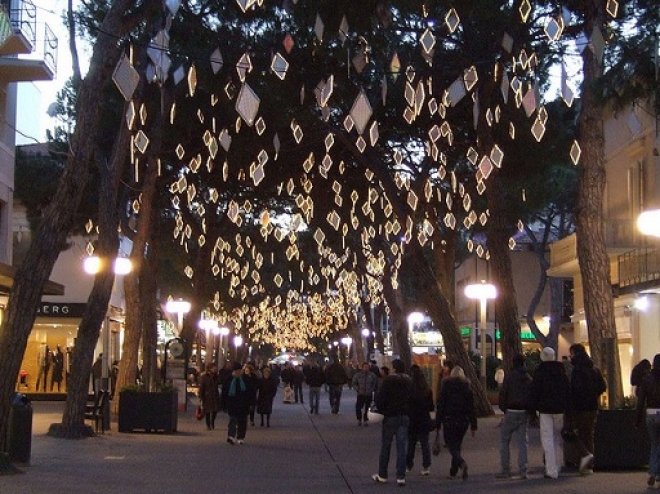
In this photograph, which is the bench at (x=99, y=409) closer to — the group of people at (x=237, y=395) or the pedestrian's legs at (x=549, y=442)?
the group of people at (x=237, y=395)

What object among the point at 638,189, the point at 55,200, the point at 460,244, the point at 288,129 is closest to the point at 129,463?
the point at 55,200

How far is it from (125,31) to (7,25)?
8.89m

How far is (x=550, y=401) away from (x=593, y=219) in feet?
14.0

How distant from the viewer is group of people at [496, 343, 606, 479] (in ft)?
55.1

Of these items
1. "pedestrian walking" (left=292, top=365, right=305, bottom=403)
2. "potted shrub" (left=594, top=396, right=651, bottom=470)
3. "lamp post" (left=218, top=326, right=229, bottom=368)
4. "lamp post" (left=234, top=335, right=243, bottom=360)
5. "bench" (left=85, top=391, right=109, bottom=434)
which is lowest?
"potted shrub" (left=594, top=396, right=651, bottom=470)

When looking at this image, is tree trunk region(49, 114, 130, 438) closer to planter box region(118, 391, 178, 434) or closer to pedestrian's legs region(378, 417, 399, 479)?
planter box region(118, 391, 178, 434)

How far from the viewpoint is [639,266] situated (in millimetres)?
31156

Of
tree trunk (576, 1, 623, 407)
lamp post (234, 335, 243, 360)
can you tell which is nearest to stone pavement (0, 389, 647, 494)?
tree trunk (576, 1, 623, 407)

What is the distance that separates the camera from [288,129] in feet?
103

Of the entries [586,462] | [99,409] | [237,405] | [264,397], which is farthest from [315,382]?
[586,462]

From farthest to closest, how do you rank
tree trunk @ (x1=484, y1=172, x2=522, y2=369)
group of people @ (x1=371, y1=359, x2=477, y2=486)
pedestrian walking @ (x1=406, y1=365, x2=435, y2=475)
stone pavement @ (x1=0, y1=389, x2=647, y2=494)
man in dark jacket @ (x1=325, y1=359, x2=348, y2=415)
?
1. man in dark jacket @ (x1=325, y1=359, x2=348, y2=415)
2. tree trunk @ (x1=484, y1=172, x2=522, y2=369)
3. pedestrian walking @ (x1=406, y1=365, x2=435, y2=475)
4. group of people @ (x1=371, y1=359, x2=477, y2=486)
5. stone pavement @ (x1=0, y1=389, x2=647, y2=494)

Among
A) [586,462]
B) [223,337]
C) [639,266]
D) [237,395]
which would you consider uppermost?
[223,337]

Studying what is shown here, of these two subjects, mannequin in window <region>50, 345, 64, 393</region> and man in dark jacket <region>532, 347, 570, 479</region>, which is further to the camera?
mannequin in window <region>50, 345, 64, 393</region>

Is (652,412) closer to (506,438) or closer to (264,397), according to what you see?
(506,438)
